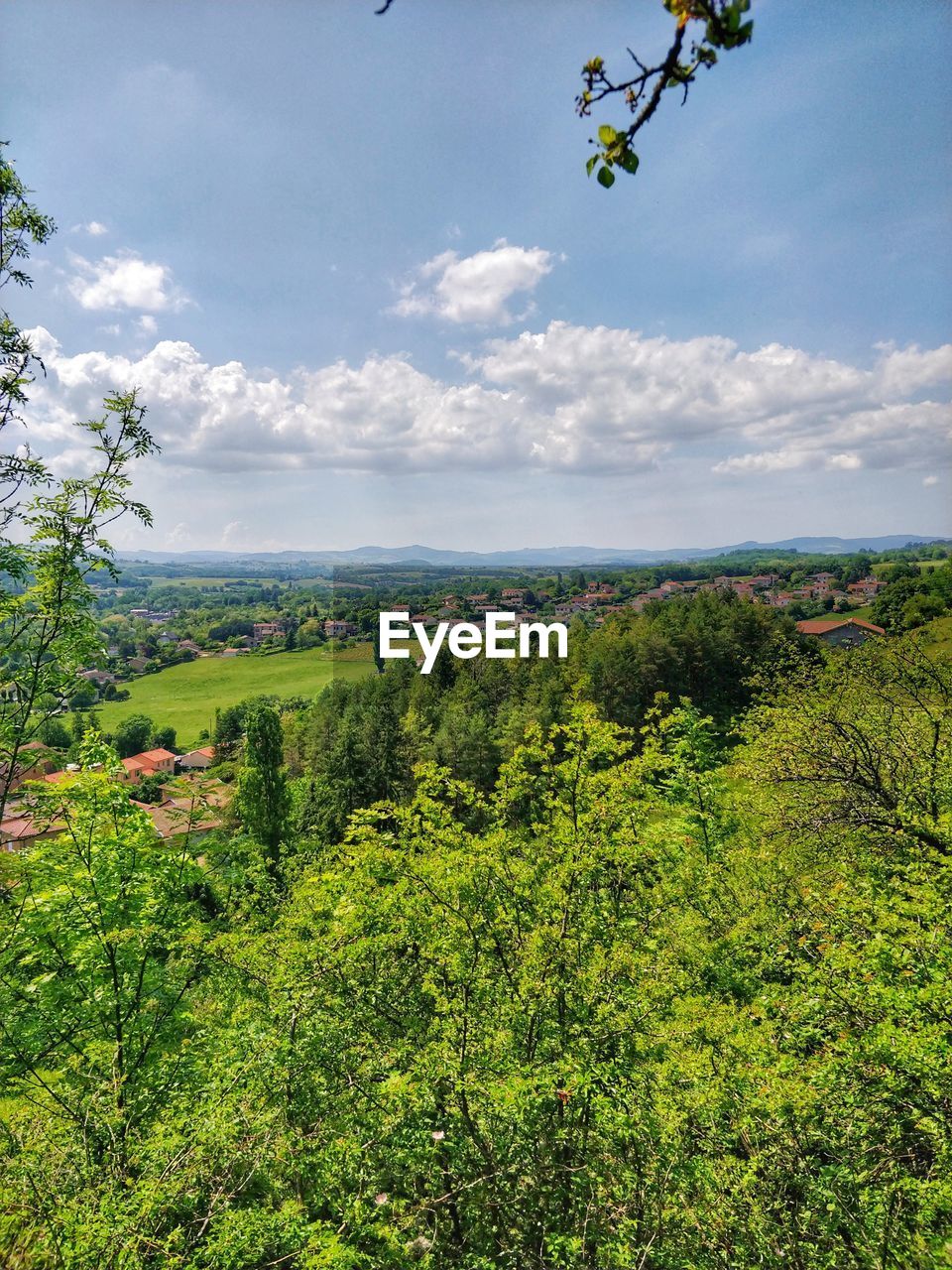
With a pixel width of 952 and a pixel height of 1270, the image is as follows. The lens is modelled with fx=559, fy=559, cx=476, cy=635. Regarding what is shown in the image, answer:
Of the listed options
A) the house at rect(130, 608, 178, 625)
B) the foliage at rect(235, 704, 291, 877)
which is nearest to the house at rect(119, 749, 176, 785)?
the foliage at rect(235, 704, 291, 877)

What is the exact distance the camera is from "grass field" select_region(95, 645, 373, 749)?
269 feet

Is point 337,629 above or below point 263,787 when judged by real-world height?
above

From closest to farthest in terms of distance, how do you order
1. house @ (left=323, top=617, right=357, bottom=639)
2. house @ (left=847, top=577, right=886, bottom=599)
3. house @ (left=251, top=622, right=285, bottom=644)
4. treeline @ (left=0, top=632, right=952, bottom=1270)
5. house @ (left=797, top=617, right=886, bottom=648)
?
treeline @ (left=0, top=632, right=952, bottom=1270)
house @ (left=797, top=617, right=886, bottom=648)
house @ (left=847, top=577, right=886, bottom=599)
house @ (left=323, top=617, right=357, bottom=639)
house @ (left=251, top=622, right=285, bottom=644)

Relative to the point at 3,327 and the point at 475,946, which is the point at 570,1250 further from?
Result: the point at 3,327

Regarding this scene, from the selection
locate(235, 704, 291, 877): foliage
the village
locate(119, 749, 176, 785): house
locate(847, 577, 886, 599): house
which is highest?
locate(847, 577, 886, 599): house

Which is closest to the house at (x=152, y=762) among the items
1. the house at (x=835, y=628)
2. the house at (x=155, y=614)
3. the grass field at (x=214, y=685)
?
the grass field at (x=214, y=685)

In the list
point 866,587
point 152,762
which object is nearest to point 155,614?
point 152,762

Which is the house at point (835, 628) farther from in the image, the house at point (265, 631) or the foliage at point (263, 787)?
the house at point (265, 631)

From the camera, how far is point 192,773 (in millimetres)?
9945

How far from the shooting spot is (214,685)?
99312mm

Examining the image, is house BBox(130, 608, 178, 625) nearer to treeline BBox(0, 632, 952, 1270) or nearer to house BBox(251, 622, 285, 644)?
house BBox(251, 622, 285, 644)

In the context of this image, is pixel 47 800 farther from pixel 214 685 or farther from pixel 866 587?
pixel 866 587

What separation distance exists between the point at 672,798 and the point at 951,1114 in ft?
45.7

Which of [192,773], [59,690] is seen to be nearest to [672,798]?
[192,773]
